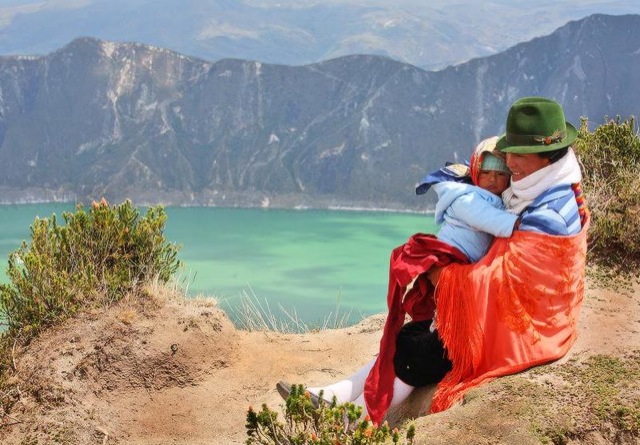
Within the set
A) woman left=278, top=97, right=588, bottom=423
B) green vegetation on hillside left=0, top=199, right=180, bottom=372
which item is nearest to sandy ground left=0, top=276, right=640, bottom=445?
green vegetation on hillside left=0, top=199, right=180, bottom=372

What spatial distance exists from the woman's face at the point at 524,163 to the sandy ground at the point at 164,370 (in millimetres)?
1730

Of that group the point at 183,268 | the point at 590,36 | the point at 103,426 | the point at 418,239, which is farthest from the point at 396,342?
the point at 590,36

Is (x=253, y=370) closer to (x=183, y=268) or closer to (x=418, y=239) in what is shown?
(x=183, y=268)

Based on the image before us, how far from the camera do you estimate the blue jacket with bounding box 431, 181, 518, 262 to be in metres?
4.69

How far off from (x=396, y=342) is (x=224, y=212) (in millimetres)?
58344

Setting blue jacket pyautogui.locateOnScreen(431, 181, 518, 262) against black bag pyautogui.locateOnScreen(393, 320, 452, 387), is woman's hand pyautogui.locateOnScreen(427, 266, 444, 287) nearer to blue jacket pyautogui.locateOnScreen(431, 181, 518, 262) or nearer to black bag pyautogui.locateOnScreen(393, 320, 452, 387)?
blue jacket pyautogui.locateOnScreen(431, 181, 518, 262)

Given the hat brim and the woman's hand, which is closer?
the hat brim

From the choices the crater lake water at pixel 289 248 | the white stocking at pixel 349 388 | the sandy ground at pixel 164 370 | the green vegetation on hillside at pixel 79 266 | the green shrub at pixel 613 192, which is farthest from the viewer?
the crater lake water at pixel 289 248

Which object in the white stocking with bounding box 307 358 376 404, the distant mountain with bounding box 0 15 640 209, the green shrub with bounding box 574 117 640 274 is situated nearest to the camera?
the white stocking with bounding box 307 358 376 404

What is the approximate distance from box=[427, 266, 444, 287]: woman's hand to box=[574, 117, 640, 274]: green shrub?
3.20 meters

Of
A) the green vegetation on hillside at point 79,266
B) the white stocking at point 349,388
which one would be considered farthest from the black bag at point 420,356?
the green vegetation on hillside at point 79,266

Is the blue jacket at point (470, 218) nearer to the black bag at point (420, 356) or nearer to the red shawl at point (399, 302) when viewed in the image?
the red shawl at point (399, 302)

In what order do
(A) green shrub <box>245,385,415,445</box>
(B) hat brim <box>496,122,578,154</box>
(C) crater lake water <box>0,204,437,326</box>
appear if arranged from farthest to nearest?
(C) crater lake water <box>0,204,437,326</box> < (B) hat brim <box>496,122,578,154</box> < (A) green shrub <box>245,385,415,445</box>

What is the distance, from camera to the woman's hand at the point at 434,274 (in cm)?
489
